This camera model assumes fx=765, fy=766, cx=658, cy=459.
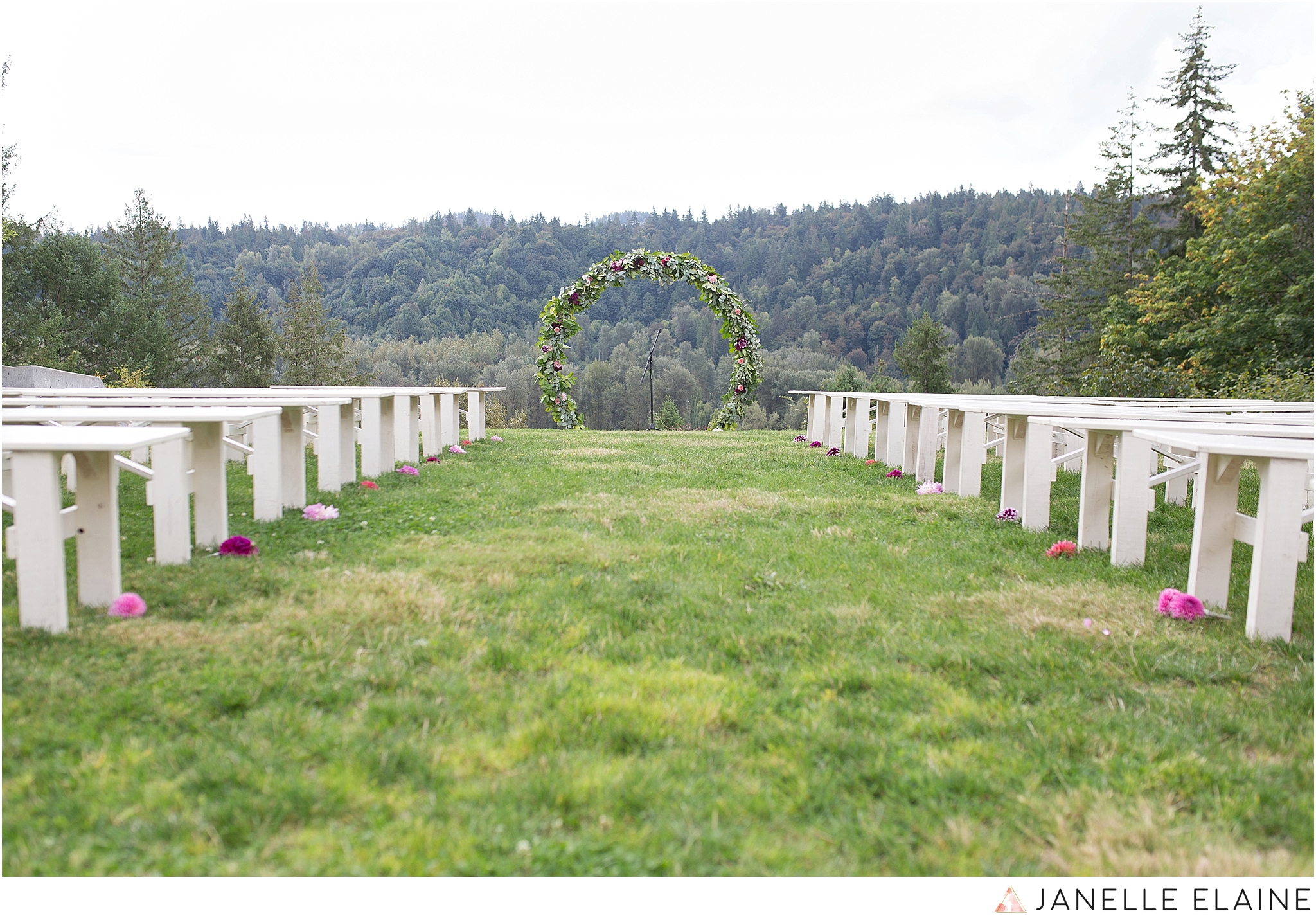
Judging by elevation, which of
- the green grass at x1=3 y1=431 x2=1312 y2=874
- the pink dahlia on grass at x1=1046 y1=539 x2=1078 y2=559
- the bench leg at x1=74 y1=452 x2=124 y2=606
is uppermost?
the bench leg at x1=74 y1=452 x2=124 y2=606

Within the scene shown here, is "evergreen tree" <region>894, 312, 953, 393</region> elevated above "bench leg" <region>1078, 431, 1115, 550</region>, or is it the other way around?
"evergreen tree" <region>894, 312, 953, 393</region>

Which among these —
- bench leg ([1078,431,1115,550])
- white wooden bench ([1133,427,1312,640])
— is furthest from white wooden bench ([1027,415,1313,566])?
white wooden bench ([1133,427,1312,640])

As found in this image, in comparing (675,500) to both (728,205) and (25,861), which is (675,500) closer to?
(25,861)

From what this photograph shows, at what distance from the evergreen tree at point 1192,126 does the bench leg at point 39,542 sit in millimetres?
26014

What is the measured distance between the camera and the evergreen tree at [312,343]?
38.8m

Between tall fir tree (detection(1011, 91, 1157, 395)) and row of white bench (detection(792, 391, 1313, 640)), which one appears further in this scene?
tall fir tree (detection(1011, 91, 1157, 395))

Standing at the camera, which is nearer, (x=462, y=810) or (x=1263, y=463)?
(x=462, y=810)

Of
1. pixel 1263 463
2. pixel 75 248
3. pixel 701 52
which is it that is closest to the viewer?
pixel 1263 463

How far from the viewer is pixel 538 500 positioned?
201 inches

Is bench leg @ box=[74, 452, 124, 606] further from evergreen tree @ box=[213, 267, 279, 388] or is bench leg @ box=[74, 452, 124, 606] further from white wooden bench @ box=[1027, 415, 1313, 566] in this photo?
evergreen tree @ box=[213, 267, 279, 388]

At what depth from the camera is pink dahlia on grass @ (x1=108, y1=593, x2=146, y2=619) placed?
8.11 feet

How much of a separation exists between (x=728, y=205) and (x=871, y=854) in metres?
69.4

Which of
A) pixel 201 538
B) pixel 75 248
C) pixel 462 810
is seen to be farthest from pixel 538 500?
pixel 75 248
